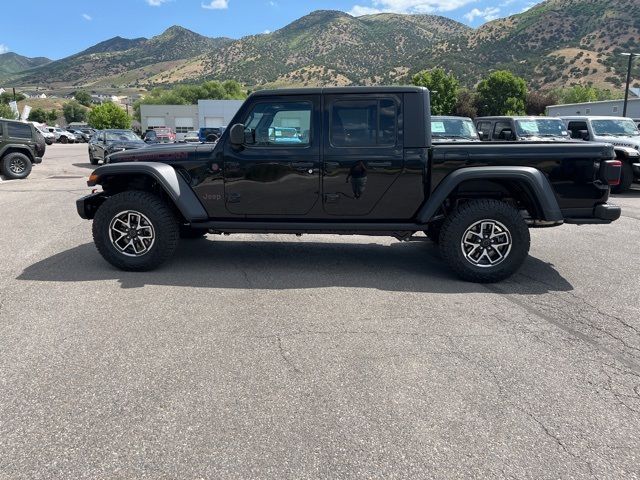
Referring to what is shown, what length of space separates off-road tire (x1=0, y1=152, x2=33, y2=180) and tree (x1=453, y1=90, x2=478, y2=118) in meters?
55.9

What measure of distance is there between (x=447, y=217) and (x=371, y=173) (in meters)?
0.98

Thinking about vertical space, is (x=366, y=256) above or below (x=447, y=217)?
below

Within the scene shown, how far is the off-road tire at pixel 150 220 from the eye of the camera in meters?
5.41

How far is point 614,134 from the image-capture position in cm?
1321

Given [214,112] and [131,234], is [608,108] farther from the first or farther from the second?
[214,112]

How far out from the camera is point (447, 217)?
5.33m

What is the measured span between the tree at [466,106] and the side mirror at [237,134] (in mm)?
62192

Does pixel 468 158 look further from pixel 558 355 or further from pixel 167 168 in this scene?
pixel 167 168

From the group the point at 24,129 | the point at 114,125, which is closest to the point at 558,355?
the point at 24,129

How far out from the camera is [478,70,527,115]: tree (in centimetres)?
6161

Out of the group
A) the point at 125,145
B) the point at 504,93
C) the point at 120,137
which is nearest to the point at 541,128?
the point at 125,145

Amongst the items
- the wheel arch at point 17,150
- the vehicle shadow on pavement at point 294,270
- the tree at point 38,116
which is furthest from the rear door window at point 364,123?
the tree at point 38,116

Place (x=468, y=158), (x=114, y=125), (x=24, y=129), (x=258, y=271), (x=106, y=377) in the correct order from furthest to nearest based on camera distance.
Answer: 1. (x=114, y=125)
2. (x=24, y=129)
3. (x=258, y=271)
4. (x=468, y=158)
5. (x=106, y=377)

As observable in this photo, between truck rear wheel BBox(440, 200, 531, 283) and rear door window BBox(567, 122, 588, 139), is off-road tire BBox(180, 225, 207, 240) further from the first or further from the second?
rear door window BBox(567, 122, 588, 139)
